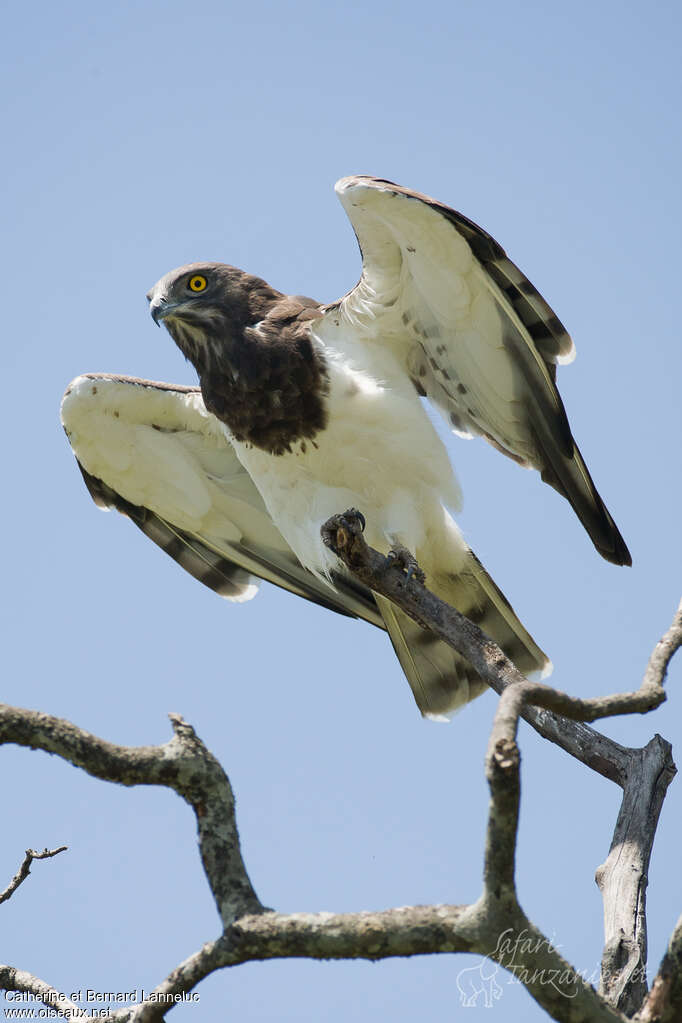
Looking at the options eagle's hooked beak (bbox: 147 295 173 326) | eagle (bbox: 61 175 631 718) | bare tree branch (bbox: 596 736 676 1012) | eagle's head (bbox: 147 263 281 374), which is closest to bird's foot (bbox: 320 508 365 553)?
eagle (bbox: 61 175 631 718)

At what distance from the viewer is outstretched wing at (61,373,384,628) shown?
7496 millimetres

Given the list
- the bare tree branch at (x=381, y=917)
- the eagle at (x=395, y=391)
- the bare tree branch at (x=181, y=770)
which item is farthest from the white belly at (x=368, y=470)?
the bare tree branch at (x=181, y=770)

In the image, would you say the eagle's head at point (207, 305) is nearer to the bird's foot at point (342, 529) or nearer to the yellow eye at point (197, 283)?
the yellow eye at point (197, 283)

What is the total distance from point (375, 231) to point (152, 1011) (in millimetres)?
4126

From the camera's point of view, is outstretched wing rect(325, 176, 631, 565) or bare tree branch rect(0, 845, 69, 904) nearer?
bare tree branch rect(0, 845, 69, 904)

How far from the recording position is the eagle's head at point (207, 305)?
6707mm

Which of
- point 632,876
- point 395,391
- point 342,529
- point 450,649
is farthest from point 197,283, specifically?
point 632,876

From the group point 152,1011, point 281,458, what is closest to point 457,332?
point 281,458

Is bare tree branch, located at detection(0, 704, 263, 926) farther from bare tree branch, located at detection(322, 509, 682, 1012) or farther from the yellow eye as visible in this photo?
the yellow eye

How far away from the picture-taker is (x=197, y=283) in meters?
7.00

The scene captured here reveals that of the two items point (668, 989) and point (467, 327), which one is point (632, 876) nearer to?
point (668, 989)

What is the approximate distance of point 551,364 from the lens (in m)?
5.98

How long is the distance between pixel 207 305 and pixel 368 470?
1.49 m

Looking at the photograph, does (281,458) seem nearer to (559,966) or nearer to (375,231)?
(375,231)
